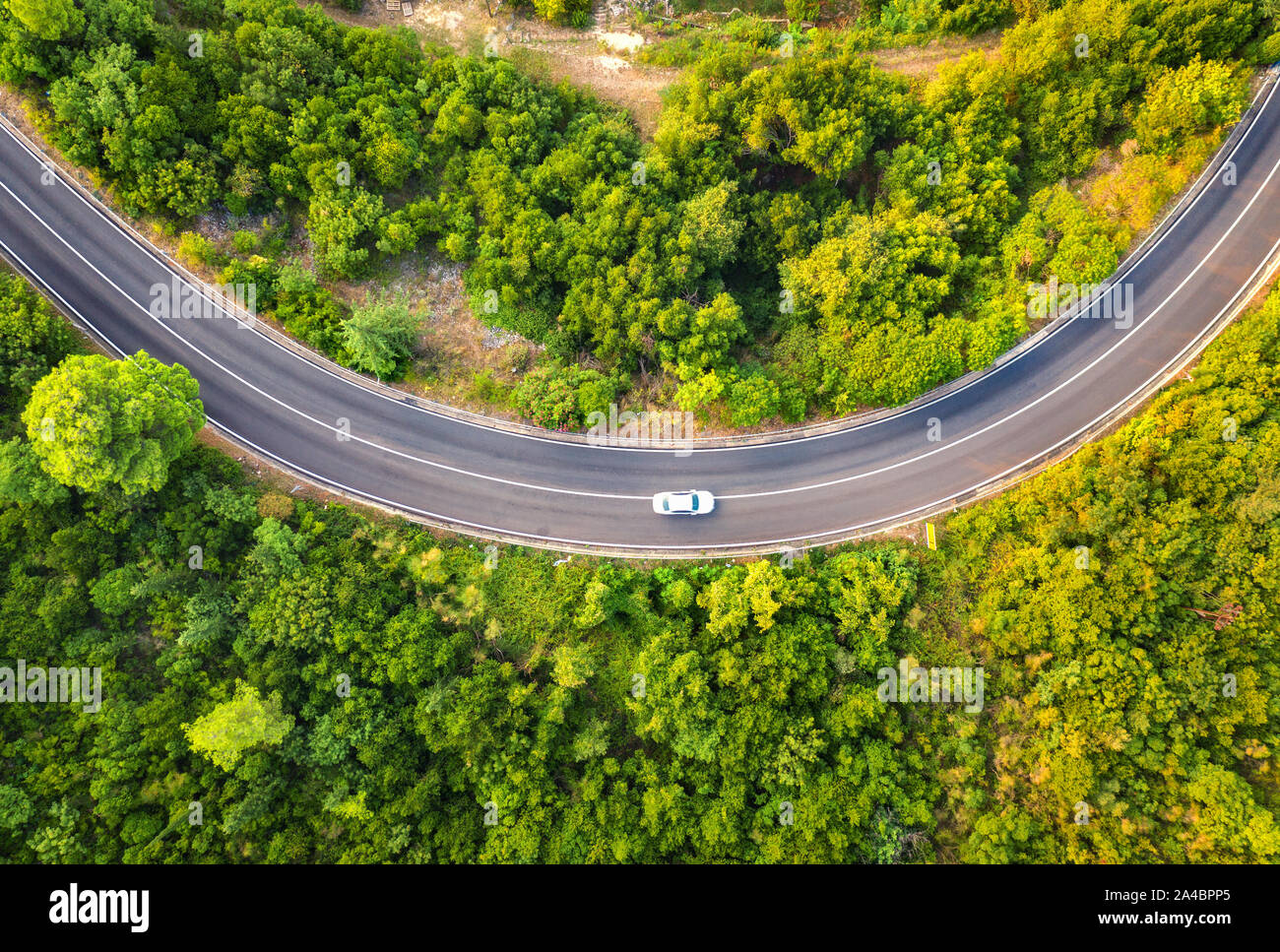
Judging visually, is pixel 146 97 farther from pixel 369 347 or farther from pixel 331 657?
pixel 331 657

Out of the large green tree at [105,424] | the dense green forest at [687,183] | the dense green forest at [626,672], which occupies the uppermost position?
the dense green forest at [687,183]

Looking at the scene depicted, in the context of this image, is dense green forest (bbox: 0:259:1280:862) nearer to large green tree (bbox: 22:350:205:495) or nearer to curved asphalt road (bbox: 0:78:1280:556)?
large green tree (bbox: 22:350:205:495)

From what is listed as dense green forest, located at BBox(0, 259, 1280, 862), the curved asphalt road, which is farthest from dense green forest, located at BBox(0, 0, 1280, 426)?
dense green forest, located at BBox(0, 259, 1280, 862)

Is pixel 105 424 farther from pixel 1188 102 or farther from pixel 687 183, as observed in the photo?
pixel 1188 102

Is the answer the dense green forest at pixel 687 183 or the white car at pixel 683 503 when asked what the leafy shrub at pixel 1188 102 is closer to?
the dense green forest at pixel 687 183


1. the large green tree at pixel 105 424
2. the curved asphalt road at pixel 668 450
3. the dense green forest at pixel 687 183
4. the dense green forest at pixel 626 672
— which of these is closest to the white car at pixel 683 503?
the curved asphalt road at pixel 668 450

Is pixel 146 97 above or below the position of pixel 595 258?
above

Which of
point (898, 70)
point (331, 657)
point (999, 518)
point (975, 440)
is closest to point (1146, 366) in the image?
point (975, 440)
